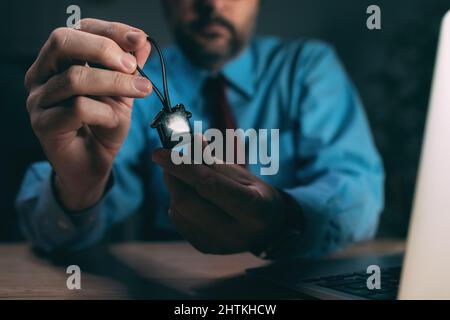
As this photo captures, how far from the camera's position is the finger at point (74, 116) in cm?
63

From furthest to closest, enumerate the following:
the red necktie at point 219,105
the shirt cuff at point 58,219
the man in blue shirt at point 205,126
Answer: the red necktie at point 219,105
the shirt cuff at point 58,219
the man in blue shirt at point 205,126

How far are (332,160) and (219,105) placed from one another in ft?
0.93

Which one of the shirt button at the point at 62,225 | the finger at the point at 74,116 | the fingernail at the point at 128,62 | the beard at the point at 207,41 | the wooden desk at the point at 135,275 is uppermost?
the beard at the point at 207,41

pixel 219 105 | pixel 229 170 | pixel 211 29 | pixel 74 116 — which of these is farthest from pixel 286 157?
pixel 74 116

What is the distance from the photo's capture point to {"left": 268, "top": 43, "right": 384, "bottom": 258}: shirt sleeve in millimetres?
907

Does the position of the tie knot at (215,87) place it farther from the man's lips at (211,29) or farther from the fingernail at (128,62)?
the fingernail at (128,62)

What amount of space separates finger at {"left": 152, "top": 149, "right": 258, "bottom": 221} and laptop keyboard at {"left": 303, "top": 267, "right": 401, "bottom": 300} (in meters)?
0.13

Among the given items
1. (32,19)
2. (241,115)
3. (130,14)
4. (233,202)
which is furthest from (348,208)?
(32,19)

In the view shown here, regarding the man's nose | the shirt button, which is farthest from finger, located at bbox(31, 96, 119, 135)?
the man's nose

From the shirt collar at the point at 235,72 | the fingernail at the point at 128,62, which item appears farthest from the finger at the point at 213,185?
the shirt collar at the point at 235,72

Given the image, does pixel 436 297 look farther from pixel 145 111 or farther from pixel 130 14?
pixel 130 14

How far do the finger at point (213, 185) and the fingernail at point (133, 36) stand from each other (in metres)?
0.13

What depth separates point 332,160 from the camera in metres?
1.11

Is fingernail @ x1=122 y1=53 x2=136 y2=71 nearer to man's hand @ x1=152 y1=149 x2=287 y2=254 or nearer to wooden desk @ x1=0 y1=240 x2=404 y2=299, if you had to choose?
man's hand @ x1=152 y1=149 x2=287 y2=254
